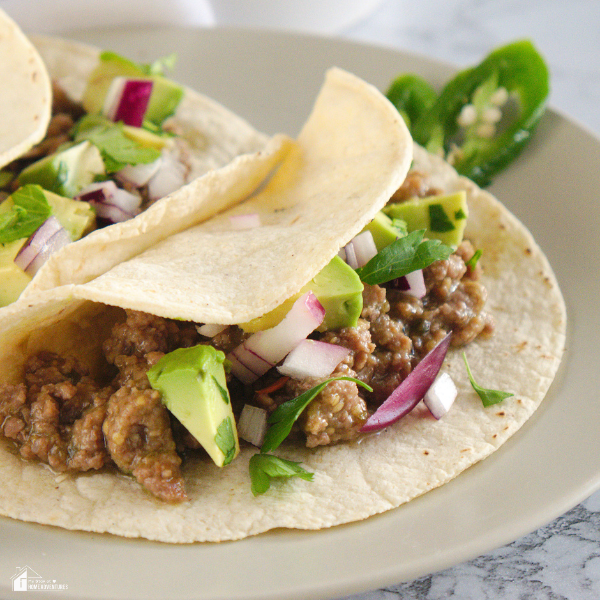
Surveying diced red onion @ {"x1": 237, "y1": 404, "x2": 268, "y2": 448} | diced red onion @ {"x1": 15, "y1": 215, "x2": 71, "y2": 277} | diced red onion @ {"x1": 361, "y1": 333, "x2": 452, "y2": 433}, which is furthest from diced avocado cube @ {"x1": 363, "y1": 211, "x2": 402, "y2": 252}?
diced red onion @ {"x1": 15, "y1": 215, "x2": 71, "y2": 277}

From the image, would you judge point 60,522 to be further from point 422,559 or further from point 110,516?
point 422,559

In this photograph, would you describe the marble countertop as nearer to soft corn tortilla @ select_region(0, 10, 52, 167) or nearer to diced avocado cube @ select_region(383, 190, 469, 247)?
diced avocado cube @ select_region(383, 190, 469, 247)

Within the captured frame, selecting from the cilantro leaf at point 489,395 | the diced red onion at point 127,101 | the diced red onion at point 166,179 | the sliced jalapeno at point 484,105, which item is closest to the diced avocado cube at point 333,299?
the cilantro leaf at point 489,395

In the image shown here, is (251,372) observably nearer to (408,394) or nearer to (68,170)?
(408,394)

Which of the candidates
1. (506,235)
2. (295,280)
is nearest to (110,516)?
(295,280)

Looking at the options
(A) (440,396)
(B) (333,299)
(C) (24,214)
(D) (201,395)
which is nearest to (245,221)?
(B) (333,299)
